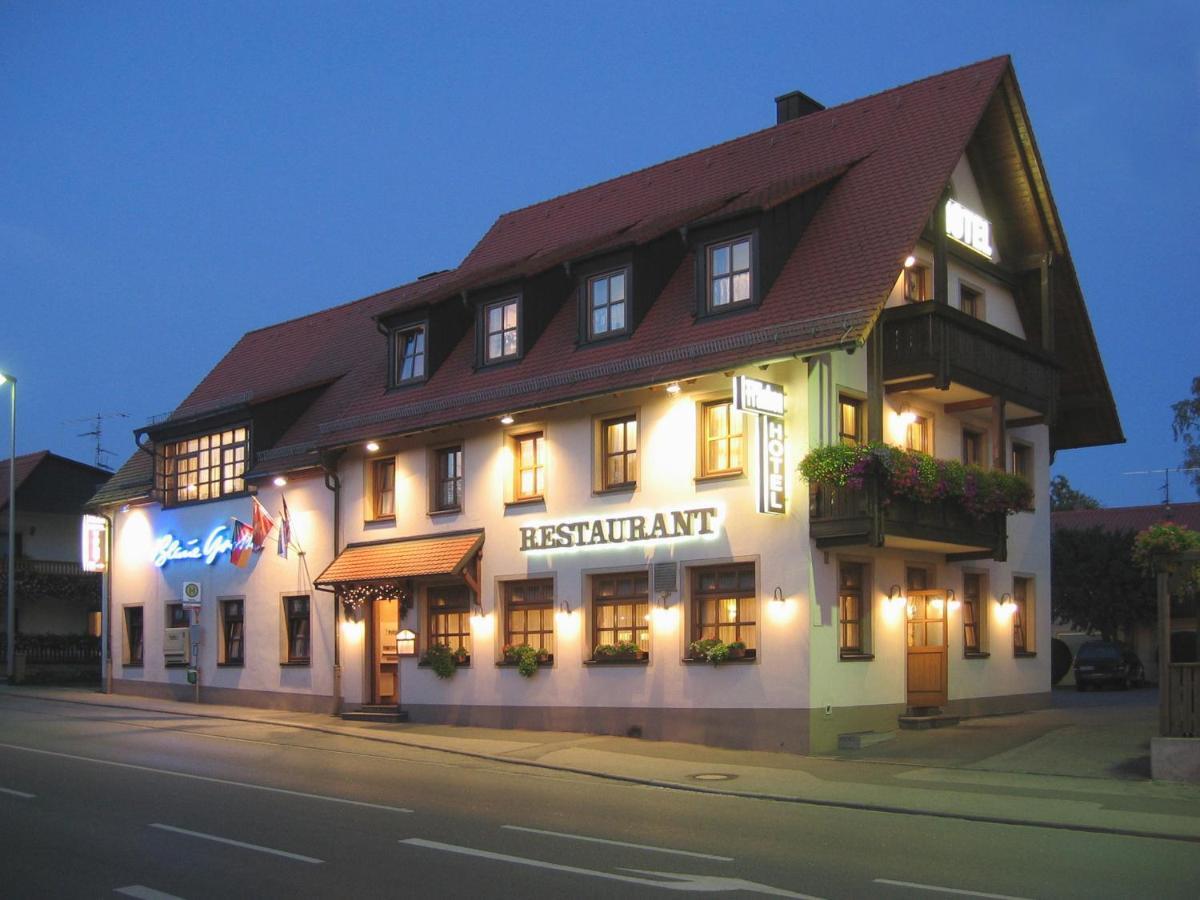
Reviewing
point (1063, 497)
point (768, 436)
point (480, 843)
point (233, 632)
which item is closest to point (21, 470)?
point (233, 632)

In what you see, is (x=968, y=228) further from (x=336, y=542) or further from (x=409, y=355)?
(x=336, y=542)

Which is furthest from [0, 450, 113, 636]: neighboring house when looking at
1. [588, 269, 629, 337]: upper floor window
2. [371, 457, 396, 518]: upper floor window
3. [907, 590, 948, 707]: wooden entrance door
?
[907, 590, 948, 707]: wooden entrance door

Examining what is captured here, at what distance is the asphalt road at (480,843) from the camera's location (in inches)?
425

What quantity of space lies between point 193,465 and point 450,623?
421 inches

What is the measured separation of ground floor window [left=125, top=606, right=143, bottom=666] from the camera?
36.5 m

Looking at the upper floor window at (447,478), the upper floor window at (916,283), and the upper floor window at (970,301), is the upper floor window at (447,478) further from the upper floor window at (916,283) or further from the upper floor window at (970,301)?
the upper floor window at (970,301)

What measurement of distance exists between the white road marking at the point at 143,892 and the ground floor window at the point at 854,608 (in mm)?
14179

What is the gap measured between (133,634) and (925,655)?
71.1 ft

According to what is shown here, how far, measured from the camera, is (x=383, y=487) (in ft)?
97.9

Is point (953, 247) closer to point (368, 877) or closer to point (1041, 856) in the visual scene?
point (1041, 856)

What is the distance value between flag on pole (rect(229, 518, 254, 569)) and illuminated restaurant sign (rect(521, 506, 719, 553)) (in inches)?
337

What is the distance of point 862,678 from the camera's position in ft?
75.1

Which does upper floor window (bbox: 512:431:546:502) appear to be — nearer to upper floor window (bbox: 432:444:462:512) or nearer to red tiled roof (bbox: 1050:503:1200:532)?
upper floor window (bbox: 432:444:462:512)

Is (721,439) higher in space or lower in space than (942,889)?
higher
